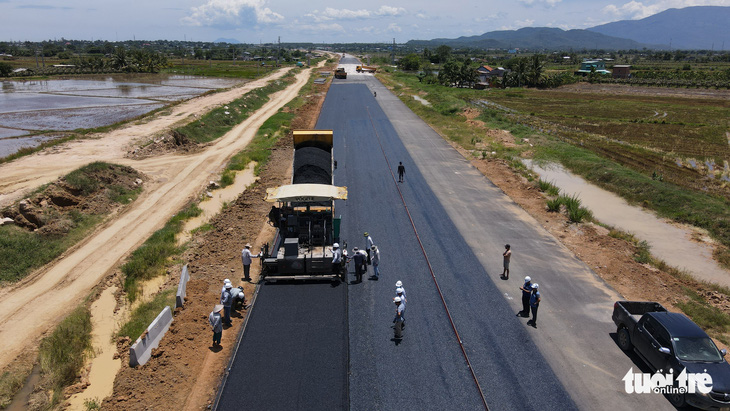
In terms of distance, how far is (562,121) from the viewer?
182ft

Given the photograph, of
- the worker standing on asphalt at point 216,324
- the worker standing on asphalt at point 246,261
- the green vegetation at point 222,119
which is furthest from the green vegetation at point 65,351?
the green vegetation at point 222,119

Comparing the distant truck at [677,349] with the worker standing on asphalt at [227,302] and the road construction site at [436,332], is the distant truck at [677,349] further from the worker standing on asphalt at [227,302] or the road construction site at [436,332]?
the worker standing on asphalt at [227,302]

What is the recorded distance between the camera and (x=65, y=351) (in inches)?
483

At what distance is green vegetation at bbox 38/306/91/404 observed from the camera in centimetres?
1133

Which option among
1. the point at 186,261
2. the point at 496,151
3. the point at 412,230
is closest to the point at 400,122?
the point at 496,151

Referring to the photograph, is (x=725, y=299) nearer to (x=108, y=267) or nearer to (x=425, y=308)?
(x=425, y=308)

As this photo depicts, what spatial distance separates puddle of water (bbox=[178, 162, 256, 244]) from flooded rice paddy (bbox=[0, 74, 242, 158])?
21.7 m

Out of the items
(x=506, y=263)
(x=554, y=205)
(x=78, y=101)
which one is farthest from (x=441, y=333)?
(x=78, y=101)

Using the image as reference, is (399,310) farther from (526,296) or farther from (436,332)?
(526,296)

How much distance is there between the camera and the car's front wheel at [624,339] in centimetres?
1212

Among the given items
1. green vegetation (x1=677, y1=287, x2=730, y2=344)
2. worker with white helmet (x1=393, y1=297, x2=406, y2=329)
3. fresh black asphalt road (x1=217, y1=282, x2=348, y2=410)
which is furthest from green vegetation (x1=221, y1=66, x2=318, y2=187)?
green vegetation (x1=677, y1=287, x2=730, y2=344)

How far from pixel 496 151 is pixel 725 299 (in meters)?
22.4

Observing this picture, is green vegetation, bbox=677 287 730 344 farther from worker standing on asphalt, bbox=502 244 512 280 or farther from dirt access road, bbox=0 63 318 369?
dirt access road, bbox=0 63 318 369

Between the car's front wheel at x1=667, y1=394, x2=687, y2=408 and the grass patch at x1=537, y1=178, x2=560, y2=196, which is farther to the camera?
the grass patch at x1=537, y1=178, x2=560, y2=196
